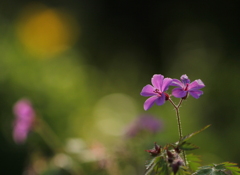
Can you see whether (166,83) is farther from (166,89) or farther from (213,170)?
(213,170)

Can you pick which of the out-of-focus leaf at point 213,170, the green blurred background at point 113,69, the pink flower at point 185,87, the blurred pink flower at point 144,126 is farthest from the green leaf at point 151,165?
the blurred pink flower at point 144,126

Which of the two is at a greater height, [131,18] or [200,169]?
[131,18]

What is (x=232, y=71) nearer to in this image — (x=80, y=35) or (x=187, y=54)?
(x=187, y=54)

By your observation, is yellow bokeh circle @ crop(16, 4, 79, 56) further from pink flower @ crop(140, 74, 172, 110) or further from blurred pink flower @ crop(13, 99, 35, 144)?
pink flower @ crop(140, 74, 172, 110)

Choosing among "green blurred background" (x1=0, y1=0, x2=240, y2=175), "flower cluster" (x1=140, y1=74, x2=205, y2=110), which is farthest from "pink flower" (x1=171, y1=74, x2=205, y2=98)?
"green blurred background" (x1=0, y1=0, x2=240, y2=175)

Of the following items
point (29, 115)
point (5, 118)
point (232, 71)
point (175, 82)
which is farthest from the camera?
point (232, 71)

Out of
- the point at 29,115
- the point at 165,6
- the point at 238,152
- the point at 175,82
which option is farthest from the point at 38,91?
the point at 165,6
